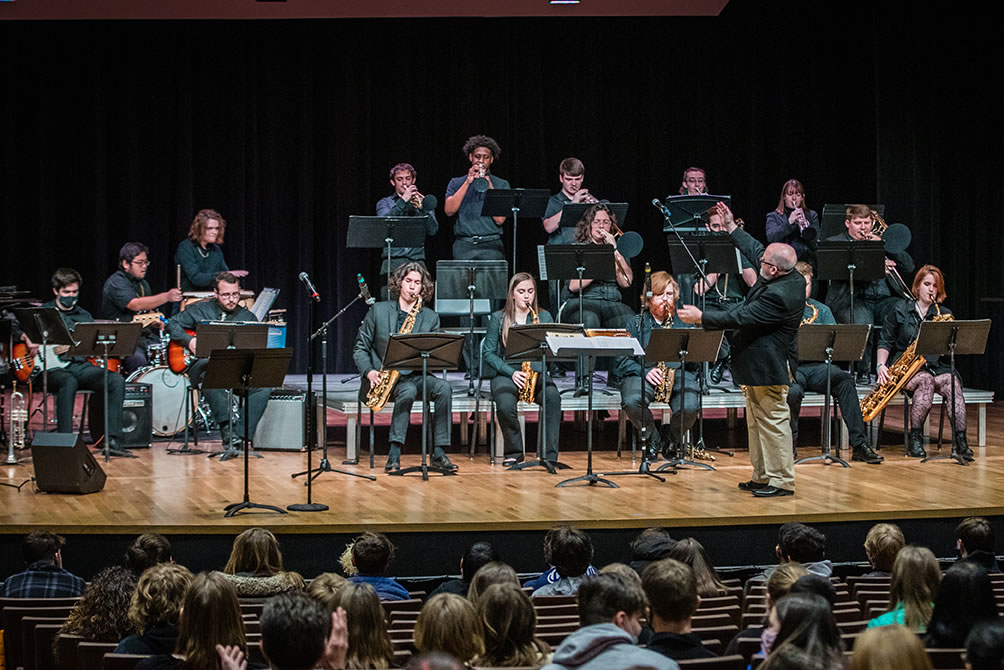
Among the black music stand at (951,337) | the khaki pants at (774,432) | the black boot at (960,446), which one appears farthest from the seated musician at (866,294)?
the khaki pants at (774,432)

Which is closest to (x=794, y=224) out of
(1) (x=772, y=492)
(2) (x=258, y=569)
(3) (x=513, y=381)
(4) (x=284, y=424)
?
(3) (x=513, y=381)

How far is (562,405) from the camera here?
9.43m

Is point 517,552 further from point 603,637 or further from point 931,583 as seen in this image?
point 603,637

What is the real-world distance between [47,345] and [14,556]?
8.73 feet

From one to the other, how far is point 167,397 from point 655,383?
3998 millimetres

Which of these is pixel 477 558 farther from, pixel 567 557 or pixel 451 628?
pixel 451 628

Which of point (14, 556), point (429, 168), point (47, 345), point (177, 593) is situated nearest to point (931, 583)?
point (177, 593)

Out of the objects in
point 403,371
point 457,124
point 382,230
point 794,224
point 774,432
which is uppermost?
point 457,124

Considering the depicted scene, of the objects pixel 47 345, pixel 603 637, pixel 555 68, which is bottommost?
pixel 603 637

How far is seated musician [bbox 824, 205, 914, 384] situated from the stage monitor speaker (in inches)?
250

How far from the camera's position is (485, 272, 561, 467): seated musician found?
8.84 metres

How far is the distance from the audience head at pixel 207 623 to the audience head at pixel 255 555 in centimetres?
138

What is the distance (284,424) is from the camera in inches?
381

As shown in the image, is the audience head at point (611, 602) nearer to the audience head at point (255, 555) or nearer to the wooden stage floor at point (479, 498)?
the audience head at point (255, 555)
